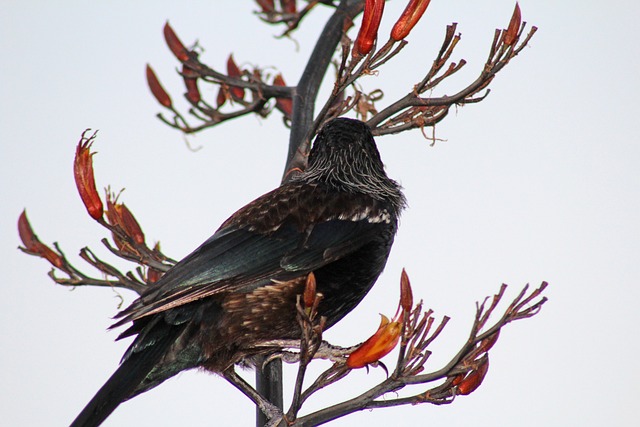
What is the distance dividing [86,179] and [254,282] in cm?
76

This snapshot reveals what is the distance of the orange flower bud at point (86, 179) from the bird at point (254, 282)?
429 millimetres

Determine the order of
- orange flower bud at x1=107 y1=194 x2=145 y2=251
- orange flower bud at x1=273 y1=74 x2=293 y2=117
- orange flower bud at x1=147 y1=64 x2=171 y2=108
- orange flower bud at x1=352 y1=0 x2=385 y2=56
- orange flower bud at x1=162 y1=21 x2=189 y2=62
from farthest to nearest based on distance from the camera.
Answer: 1. orange flower bud at x1=273 y1=74 x2=293 y2=117
2. orange flower bud at x1=147 y1=64 x2=171 y2=108
3. orange flower bud at x1=162 y1=21 x2=189 y2=62
4. orange flower bud at x1=107 y1=194 x2=145 y2=251
5. orange flower bud at x1=352 y1=0 x2=385 y2=56

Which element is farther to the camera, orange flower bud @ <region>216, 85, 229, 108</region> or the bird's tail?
orange flower bud @ <region>216, 85, 229, 108</region>

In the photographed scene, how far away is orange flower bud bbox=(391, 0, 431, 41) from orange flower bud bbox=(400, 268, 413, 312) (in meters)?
0.95

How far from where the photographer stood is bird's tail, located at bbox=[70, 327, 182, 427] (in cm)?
276

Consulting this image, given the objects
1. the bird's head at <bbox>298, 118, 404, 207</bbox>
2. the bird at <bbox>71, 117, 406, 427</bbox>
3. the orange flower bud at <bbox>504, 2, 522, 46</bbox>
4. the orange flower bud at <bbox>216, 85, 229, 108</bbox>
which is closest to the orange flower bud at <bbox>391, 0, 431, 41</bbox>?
the orange flower bud at <bbox>504, 2, 522, 46</bbox>

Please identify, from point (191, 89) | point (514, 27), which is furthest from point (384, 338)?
point (191, 89)

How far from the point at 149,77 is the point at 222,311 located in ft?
5.38

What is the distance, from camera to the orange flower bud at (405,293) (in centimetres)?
259

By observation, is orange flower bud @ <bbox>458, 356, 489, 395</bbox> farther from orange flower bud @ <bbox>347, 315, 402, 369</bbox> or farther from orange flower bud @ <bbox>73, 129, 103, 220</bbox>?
orange flower bud @ <bbox>73, 129, 103, 220</bbox>

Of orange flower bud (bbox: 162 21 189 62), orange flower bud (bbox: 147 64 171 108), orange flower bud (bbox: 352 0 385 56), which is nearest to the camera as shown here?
orange flower bud (bbox: 352 0 385 56)

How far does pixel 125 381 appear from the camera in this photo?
296 cm

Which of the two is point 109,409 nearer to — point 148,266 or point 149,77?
point 148,266

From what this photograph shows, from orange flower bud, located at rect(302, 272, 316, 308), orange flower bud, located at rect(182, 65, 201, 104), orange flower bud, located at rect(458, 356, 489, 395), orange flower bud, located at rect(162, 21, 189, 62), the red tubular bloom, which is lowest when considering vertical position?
orange flower bud, located at rect(458, 356, 489, 395)
